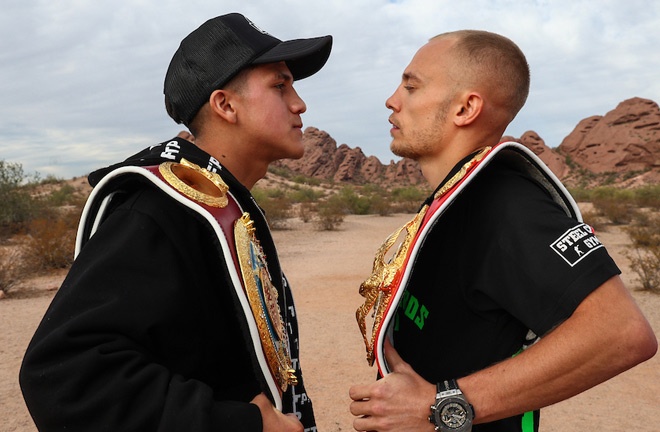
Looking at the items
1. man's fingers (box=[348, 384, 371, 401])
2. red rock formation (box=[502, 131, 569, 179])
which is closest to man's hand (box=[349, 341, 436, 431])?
man's fingers (box=[348, 384, 371, 401])

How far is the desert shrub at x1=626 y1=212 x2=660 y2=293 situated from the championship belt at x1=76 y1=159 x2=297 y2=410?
9583 millimetres

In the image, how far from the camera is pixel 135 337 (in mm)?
1336

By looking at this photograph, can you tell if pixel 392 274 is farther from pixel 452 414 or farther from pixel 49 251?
pixel 49 251

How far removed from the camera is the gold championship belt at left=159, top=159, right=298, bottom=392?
1467 mm

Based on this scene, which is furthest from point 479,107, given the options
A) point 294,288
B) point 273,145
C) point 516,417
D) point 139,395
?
point 294,288

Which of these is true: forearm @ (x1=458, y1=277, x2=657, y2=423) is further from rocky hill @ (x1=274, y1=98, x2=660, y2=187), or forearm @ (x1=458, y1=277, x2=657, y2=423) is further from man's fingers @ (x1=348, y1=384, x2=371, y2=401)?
rocky hill @ (x1=274, y1=98, x2=660, y2=187)

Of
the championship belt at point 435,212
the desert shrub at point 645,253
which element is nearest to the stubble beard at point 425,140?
the championship belt at point 435,212

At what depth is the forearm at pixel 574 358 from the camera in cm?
138

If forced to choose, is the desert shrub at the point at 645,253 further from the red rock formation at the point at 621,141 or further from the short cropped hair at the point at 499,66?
the red rock formation at the point at 621,141

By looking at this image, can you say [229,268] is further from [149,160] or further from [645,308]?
[645,308]

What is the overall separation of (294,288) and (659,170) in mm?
62872

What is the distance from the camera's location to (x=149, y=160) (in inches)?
63.5

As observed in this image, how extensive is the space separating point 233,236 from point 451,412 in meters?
0.78

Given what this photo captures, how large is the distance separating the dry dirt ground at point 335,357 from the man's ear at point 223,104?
12.1 feet
